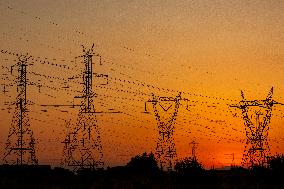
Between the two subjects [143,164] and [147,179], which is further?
[143,164]

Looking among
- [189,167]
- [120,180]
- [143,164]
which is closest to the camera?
[189,167]

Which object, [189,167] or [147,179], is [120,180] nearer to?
[147,179]

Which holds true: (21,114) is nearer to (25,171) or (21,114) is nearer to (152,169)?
(25,171)

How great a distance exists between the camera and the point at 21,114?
80.9 meters

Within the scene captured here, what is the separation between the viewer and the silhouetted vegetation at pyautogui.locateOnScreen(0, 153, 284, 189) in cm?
6850

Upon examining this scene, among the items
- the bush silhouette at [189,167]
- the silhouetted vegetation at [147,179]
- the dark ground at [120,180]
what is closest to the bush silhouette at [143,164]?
the silhouetted vegetation at [147,179]

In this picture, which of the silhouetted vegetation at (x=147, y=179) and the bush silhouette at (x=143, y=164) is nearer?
the silhouetted vegetation at (x=147, y=179)

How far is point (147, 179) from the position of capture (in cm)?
9219

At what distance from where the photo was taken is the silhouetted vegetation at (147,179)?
68.5 metres

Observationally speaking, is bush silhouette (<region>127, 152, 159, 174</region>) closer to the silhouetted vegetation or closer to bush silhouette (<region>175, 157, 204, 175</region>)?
the silhouetted vegetation

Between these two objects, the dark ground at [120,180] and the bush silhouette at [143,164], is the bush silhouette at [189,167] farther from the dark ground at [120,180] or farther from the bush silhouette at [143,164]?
the bush silhouette at [143,164]

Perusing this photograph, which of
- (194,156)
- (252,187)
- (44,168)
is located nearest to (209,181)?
(194,156)

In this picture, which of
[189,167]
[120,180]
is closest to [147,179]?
[120,180]

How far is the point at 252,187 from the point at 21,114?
38.5m
